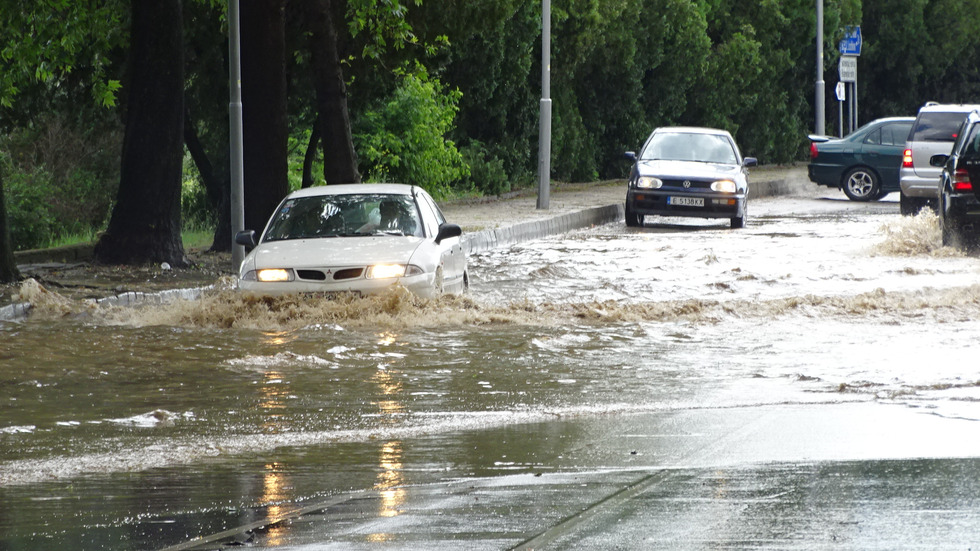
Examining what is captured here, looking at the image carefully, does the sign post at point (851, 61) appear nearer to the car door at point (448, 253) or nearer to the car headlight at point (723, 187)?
the car headlight at point (723, 187)

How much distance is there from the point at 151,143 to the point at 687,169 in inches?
392

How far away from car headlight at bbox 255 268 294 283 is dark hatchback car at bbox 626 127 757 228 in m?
12.6

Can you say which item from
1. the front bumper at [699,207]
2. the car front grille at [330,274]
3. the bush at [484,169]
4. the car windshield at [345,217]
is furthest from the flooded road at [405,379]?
the bush at [484,169]

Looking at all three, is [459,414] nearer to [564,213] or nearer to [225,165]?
[225,165]

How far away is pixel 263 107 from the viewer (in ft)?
58.6

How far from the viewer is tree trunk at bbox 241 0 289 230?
17734 millimetres

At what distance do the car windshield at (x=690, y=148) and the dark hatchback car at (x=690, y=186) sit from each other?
0.06ft

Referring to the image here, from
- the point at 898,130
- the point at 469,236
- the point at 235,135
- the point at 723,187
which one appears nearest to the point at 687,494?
the point at 235,135

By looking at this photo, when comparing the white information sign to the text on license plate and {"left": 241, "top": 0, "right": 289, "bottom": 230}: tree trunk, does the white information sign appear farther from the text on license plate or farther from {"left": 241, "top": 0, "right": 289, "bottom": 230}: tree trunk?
{"left": 241, "top": 0, "right": 289, "bottom": 230}: tree trunk

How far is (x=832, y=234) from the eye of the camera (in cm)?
2236

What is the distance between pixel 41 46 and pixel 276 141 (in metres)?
3.26

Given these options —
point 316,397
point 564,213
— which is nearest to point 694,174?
point 564,213

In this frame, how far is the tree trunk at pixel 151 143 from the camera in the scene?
56.5 ft

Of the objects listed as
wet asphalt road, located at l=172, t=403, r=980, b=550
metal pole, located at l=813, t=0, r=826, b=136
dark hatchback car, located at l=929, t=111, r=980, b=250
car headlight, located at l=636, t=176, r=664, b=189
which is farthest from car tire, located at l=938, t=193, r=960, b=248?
metal pole, located at l=813, t=0, r=826, b=136
